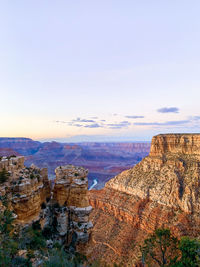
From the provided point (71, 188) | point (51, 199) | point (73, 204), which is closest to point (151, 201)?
point (73, 204)

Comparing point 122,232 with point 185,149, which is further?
point 185,149

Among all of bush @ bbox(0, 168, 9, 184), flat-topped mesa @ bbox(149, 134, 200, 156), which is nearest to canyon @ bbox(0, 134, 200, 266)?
flat-topped mesa @ bbox(149, 134, 200, 156)

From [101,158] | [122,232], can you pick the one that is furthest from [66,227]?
[101,158]

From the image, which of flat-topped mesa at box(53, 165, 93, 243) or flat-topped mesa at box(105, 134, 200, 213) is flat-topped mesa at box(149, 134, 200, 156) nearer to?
flat-topped mesa at box(105, 134, 200, 213)

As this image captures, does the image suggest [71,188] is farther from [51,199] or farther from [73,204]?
[51,199]

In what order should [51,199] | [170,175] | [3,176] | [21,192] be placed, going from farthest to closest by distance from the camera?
[170,175] → [51,199] → [3,176] → [21,192]

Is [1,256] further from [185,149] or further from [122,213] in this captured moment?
[185,149]
